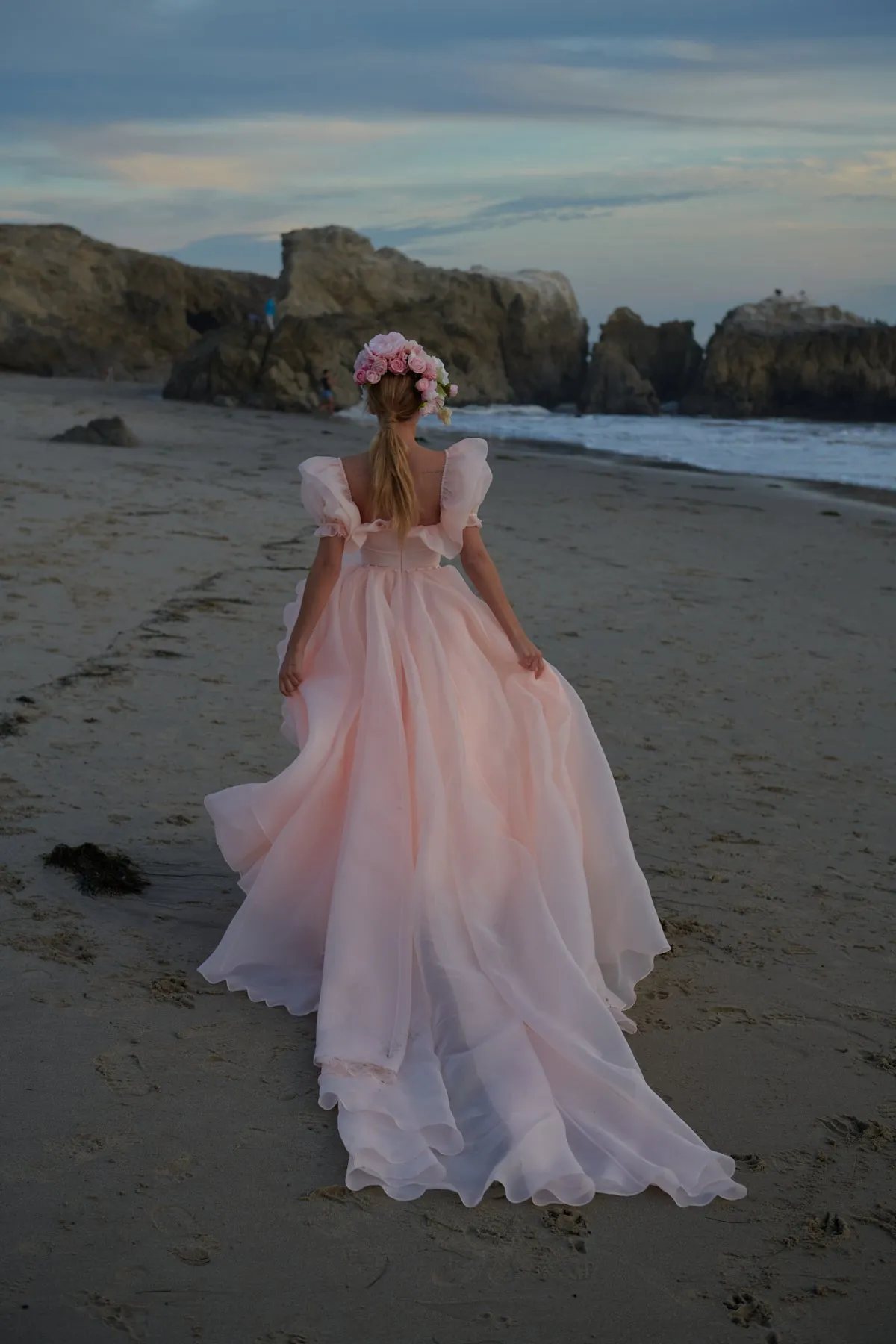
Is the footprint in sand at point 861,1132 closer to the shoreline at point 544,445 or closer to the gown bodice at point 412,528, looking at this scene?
the gown bodice at point 412,528

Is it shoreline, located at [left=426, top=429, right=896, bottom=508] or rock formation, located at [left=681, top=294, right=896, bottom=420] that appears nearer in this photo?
shoreline, located at [left=426, top=429, right=896, bottom=508]

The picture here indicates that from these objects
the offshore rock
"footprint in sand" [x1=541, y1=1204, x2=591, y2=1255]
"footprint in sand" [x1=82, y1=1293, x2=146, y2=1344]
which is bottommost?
"footprint in sand" [x1=541, y1=1204, x2=591, y2=1255]

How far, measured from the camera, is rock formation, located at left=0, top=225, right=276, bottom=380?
3256cm

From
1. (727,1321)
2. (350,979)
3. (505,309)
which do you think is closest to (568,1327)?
(727,1321)

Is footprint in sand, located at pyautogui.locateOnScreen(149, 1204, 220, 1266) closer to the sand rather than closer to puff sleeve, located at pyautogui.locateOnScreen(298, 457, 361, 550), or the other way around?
the sand

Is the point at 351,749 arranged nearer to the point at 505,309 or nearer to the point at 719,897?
the point at 719,897

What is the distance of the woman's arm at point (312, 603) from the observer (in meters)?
3.54

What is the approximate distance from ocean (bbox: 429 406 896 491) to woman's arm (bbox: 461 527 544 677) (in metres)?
13.1

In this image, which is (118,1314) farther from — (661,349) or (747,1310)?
(661,349)

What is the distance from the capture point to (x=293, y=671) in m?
3.63

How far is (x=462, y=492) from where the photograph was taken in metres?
3.50

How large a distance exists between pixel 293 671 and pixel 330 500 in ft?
1.60

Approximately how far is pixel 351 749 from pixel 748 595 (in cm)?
550

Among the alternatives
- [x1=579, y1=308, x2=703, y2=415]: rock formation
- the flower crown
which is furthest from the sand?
[x1=579, y1=308, x2=703, y2=415]: rock formation
